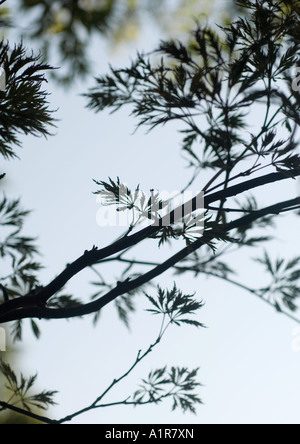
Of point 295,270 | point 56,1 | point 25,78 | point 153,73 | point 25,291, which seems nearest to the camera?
point 25,78

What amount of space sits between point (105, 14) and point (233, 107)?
2842mm

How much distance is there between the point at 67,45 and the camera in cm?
392

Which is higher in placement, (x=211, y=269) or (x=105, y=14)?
(x=105, y=14)

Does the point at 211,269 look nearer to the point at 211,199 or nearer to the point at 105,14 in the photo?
the point at 211,199

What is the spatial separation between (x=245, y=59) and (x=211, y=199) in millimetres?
455

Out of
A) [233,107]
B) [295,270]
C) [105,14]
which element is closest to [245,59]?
[233,107]

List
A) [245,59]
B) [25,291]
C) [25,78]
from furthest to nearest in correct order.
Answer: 1. [25,291]
2. [245,59]
3. [25,78]

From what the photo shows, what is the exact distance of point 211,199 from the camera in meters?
1.14

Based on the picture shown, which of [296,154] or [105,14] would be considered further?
[105,14]

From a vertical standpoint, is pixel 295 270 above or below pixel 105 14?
below

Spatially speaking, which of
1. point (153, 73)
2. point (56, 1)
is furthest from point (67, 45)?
point (153, 73)
